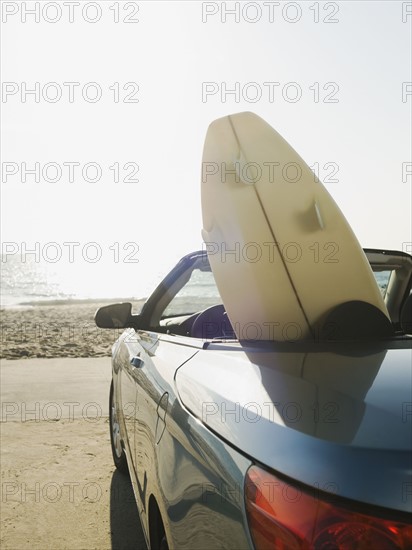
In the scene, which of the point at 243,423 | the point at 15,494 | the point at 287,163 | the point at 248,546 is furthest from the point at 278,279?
the point at 15,494

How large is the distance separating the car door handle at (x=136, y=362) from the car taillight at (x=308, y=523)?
161cm

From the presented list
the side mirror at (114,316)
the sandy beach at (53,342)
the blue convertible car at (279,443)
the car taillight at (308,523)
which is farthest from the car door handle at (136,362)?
the sandy beach at (53,342)

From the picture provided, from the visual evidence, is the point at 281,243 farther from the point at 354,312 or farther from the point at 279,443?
the point at 279,443

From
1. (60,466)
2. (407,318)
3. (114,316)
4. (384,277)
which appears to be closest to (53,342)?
(60,466)

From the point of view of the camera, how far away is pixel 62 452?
4434 millimetres

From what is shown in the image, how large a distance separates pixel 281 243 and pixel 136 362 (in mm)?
1063

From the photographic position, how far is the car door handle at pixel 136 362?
2.71 m

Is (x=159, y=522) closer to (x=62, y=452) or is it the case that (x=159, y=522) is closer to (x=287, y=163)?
(x=287, y=163)

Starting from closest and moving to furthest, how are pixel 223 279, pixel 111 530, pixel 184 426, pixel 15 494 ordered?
pixel 184 426 → pixel 223 279 → pixel 111 530 → pixel 15 494

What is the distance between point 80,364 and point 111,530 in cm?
541

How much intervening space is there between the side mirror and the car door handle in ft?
1.31

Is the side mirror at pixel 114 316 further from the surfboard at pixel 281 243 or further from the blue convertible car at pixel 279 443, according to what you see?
the surfboard at pixel 281 243

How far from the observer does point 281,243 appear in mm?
2139

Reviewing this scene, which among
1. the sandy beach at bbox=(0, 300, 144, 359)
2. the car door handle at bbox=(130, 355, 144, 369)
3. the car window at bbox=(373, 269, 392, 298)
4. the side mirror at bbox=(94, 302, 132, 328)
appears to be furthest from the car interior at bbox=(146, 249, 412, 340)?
the sandy beach at bbox=(0, 300, 144, 359)
